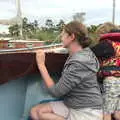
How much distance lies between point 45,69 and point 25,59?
0.60ft

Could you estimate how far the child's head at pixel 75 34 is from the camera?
11.7 feet

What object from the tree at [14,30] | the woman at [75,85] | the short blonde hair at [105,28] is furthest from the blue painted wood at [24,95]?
the tree at [14,30]

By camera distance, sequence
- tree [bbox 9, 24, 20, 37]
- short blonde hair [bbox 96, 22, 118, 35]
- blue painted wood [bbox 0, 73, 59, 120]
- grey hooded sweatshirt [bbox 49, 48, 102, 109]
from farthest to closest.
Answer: tree [bbox 9, 24, 20, 37] < short blonde hair [bbox 96, 22, 118, 35] < blue painted wood [bbox 0, 73, 59, 120] < grey hooded sweatshirt [bbox 49, 48, 102, 109]

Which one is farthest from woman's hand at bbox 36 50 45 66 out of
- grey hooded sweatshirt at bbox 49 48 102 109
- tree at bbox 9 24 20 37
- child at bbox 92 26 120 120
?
tree at bbox 9 24 20 37

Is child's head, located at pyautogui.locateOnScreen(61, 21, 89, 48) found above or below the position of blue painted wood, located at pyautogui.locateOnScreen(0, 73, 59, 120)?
above

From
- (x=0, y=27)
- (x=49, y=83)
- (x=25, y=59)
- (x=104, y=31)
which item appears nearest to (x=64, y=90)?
(x=49, y=83)

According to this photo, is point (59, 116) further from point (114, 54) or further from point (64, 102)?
point (114, 54)

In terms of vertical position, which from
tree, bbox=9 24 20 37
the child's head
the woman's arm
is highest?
the child's head

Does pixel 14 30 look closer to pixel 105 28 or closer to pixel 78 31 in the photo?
pixel 105 28

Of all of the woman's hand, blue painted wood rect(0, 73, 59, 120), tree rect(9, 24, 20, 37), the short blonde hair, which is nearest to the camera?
the woman's hand

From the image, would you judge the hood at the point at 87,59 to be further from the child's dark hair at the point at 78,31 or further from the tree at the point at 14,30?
the tree at the point at 14,30

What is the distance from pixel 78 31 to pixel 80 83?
419mm

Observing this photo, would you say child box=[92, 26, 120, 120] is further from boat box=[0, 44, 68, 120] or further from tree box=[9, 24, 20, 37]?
tree box=[9, 24, 20, 37]

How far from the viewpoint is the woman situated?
136 inches
